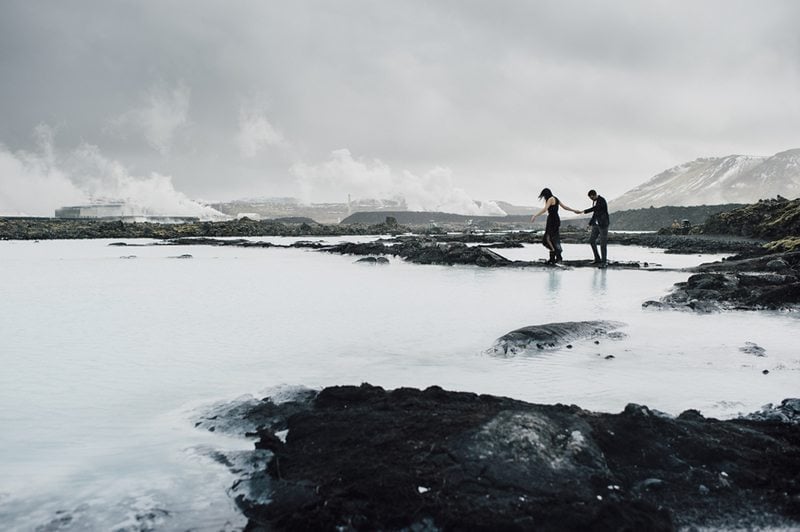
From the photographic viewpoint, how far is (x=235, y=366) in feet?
18.4

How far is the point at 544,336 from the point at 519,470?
3.64m

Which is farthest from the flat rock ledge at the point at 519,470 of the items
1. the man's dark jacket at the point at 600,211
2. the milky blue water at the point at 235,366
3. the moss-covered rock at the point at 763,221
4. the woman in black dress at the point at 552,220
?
the moss-covered rock at the point at 763,221

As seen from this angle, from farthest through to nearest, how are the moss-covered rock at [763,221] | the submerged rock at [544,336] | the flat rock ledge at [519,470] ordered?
the moss-covered rock at [763,221], the submerged rock at [544,336], the flat rock ledge at [519,470]

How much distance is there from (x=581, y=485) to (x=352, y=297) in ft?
27.8

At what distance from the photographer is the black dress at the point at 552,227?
598 inches

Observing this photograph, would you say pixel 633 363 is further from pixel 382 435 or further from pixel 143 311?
pixel 143 311

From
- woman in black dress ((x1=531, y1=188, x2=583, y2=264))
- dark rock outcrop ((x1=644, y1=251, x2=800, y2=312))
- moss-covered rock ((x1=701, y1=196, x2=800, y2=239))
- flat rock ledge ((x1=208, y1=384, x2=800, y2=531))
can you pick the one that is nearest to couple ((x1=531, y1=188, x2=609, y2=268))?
woman in black dress ((x1=531, y1=188, x2=583, y2=264))

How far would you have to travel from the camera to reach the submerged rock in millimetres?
6016

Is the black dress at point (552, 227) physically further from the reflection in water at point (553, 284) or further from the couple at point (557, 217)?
the reflection in water at point (553, 284)

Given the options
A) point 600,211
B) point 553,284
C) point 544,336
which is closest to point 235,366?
point 544,336

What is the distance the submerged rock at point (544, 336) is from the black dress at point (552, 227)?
28.2 feet

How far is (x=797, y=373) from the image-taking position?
495cm

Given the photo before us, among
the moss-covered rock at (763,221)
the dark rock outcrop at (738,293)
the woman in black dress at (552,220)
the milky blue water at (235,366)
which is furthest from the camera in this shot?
the moss-covered rock at (763,221)

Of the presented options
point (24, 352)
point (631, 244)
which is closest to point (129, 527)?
point (24, 352)
